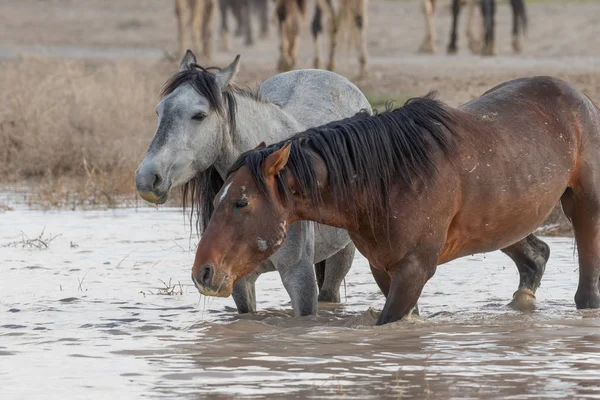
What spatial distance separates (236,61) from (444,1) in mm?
32007

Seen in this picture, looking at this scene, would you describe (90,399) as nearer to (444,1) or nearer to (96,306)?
(96,306)

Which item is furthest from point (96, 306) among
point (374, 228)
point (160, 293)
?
point (374, 228)

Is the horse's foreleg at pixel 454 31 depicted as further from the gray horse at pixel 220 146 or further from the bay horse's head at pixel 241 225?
the bay horse's head at pixel 241 225

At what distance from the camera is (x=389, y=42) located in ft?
82.4

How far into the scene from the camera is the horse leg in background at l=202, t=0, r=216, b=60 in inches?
778

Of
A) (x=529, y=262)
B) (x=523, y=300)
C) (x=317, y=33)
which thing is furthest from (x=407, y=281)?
(x=317, y=33)

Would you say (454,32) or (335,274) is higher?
(454,32)

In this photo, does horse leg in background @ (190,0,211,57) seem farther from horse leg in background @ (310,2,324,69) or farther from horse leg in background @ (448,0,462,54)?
horse leg in background @ (448,0,462,54)

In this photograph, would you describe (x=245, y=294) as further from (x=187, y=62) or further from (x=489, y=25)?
(x=489, y=25)

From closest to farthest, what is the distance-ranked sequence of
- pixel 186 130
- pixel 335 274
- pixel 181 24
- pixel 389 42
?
pixel 186 130 → pixel 335 274 → pixel 181 24 → pixel 389 42

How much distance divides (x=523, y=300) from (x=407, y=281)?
164cm

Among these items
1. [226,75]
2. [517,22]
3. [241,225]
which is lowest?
[241,225]

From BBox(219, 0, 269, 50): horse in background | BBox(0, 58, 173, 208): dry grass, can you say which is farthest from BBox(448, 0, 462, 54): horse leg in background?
BBox(0, 58, 173, 208): dry grass

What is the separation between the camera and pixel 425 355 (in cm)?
556
